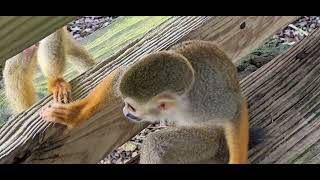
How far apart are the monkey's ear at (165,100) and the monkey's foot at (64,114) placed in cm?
18

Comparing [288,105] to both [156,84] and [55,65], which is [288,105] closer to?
[156,84]

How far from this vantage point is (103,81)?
1379 mm

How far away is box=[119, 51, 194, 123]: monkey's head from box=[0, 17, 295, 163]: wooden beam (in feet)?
0.27

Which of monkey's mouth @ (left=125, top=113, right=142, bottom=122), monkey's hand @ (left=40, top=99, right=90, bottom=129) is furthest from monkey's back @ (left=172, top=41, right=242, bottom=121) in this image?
monkey's hand @ (left=40, top=99, right=90, bottom=129)

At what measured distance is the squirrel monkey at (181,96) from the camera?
1243 millimetres

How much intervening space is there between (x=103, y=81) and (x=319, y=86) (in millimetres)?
527

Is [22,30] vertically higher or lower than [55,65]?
higher

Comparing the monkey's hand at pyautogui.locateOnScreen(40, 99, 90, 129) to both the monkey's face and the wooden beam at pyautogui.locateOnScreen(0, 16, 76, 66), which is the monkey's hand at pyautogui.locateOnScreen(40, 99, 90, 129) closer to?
the monkey's face

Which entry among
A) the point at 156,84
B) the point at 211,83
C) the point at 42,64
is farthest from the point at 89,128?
the point at 42,64

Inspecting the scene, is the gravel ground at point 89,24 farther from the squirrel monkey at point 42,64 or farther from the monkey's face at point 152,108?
the monkey's face at point 152,108

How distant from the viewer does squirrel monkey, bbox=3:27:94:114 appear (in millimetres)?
1517

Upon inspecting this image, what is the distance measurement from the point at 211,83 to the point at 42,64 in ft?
1.72

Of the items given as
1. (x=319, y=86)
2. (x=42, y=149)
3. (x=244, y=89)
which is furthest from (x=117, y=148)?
(x=319, y=86)

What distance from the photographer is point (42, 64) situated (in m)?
1.64
